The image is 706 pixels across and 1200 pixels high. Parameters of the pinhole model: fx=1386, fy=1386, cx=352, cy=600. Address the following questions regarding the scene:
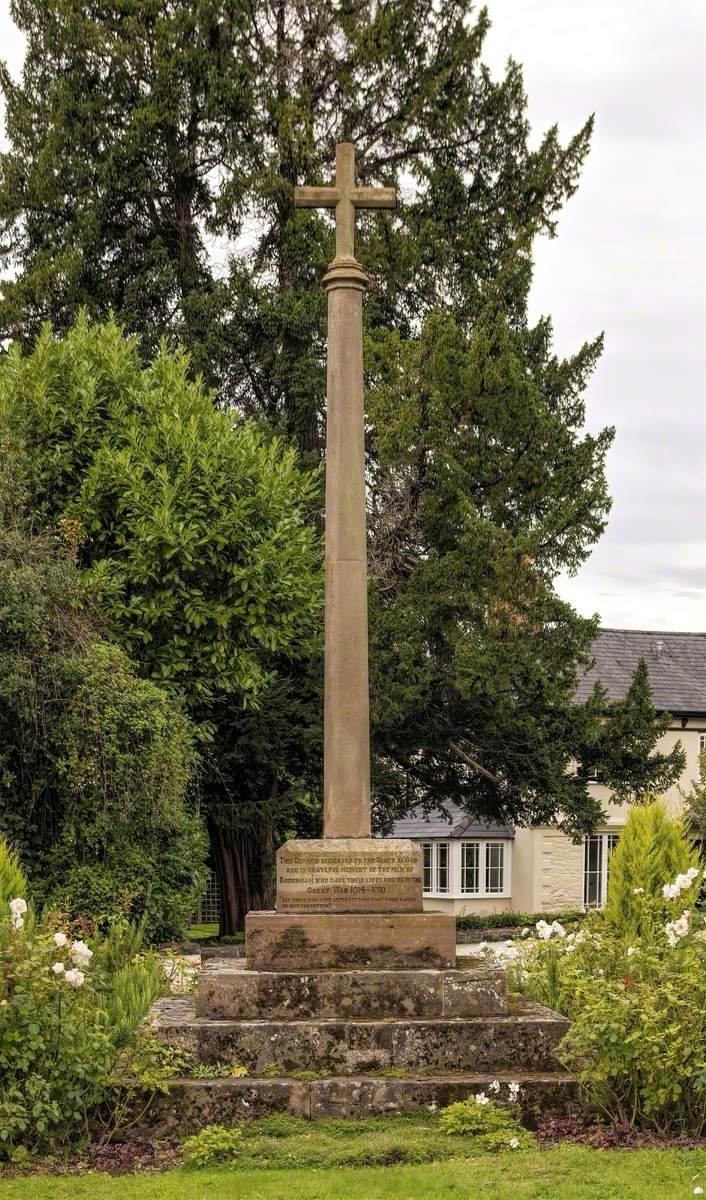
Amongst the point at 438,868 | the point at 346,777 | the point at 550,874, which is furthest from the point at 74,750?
the point at 438,868

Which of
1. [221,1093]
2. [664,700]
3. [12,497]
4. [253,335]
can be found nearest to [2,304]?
[253,335]

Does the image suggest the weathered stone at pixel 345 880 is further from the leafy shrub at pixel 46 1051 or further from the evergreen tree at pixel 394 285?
the evergreen tree at pixel 394 285

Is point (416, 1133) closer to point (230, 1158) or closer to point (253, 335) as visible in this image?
point (230, 1158)

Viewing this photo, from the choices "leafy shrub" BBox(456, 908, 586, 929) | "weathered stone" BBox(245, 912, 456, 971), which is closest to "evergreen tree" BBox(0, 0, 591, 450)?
"leafy shrub" BBox(456, 908, 586, 929)

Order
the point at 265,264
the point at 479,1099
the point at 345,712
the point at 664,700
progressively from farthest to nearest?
1. the point at 664,700
2. the point at 265,264
3. the point at 345,712
4. the point at 479,1099

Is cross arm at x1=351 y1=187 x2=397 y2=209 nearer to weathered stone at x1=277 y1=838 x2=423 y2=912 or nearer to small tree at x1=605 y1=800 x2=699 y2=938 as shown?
weathered stone at x1=277 y1=838 x2=423 y2=912

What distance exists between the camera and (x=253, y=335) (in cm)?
2588

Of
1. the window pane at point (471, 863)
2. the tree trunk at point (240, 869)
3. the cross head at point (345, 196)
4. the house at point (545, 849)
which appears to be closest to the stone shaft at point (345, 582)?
the cross head at point (345, 196)

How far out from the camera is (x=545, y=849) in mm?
38594

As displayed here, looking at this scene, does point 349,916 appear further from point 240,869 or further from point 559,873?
point 559,873

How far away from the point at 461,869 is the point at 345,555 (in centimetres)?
2953

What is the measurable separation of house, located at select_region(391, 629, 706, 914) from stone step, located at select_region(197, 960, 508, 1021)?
2739 cm

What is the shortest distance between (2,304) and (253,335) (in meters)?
4.59

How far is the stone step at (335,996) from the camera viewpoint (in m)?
10.0
